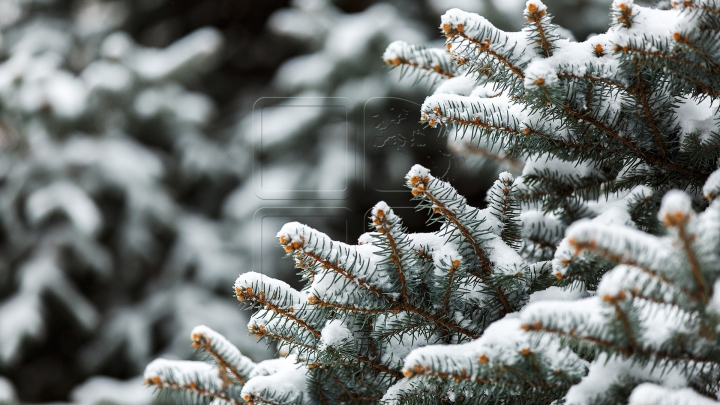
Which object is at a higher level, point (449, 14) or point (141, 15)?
point (141, 15)


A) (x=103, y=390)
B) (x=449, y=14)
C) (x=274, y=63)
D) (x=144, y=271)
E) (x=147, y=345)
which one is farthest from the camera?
(x=274, y=63)

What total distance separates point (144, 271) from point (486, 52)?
2.35 m

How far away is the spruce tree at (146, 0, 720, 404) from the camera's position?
417mm

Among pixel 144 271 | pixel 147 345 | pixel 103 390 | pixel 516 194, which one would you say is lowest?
pixel 516 194

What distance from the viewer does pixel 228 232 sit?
2604mm

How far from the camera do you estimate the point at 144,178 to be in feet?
8.26

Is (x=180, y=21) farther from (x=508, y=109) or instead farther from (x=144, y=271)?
(x=508, y=109)

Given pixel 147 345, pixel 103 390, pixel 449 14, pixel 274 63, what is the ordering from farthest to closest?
pixel 274 63, pixel 147 345, pixel 103 390, pixel 449 14

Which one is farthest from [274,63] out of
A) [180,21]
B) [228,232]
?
[228,232]

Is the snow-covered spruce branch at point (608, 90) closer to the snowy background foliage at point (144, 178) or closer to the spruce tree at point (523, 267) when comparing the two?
the spruce tree at point (523, 267)

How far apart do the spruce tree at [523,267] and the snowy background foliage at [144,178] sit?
1464 millimetres

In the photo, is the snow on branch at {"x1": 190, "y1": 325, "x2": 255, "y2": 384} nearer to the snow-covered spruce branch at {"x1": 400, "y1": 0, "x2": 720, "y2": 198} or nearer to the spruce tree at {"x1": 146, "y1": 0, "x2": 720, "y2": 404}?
the spruce tree at {"x1": 146, "y1": 0, "x2": 720, "y2": 404}

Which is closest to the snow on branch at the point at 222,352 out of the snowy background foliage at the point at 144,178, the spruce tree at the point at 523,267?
the spruce tree at the point at 523,267

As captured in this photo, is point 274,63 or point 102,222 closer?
point 102,222
